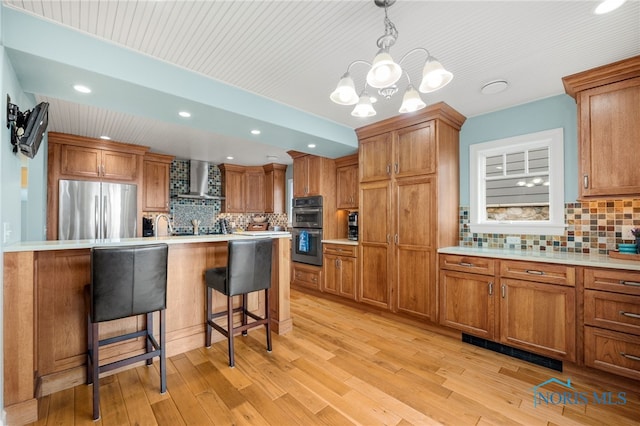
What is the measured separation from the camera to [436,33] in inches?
74.0

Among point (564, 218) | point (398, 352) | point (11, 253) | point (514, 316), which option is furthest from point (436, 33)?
point (11, 253)

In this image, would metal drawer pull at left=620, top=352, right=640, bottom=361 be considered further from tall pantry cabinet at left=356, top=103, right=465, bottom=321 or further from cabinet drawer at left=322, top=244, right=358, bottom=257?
cabinet drawer at left=322, top=244, right=358, bottom=257

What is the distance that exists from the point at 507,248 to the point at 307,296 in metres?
2.84

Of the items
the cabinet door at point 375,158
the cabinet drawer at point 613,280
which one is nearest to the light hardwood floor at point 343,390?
the cabinet drawer at point 613,280

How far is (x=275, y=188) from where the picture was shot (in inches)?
251

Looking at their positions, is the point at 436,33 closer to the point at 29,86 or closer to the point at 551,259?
the point at 551,259

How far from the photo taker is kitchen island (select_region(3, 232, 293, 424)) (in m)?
1.64

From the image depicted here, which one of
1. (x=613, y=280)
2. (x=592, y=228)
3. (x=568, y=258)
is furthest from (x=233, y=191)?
(x=613, y=280)

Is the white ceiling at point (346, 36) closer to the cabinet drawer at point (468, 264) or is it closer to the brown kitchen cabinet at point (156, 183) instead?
the cabinet drawer at point (468, 264)

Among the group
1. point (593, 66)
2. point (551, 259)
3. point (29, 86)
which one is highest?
point (593, 66)

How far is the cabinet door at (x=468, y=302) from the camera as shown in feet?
8.66

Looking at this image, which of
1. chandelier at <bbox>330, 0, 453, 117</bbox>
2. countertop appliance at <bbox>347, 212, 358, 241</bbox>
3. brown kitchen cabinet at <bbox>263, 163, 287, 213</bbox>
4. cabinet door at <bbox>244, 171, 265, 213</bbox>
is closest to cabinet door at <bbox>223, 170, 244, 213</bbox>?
cabinet door at <bbox>244, 171, 265, 213</bbox>

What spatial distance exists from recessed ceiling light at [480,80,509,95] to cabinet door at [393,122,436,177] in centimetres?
58

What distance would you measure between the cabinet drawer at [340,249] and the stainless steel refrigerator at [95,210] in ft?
10.4
